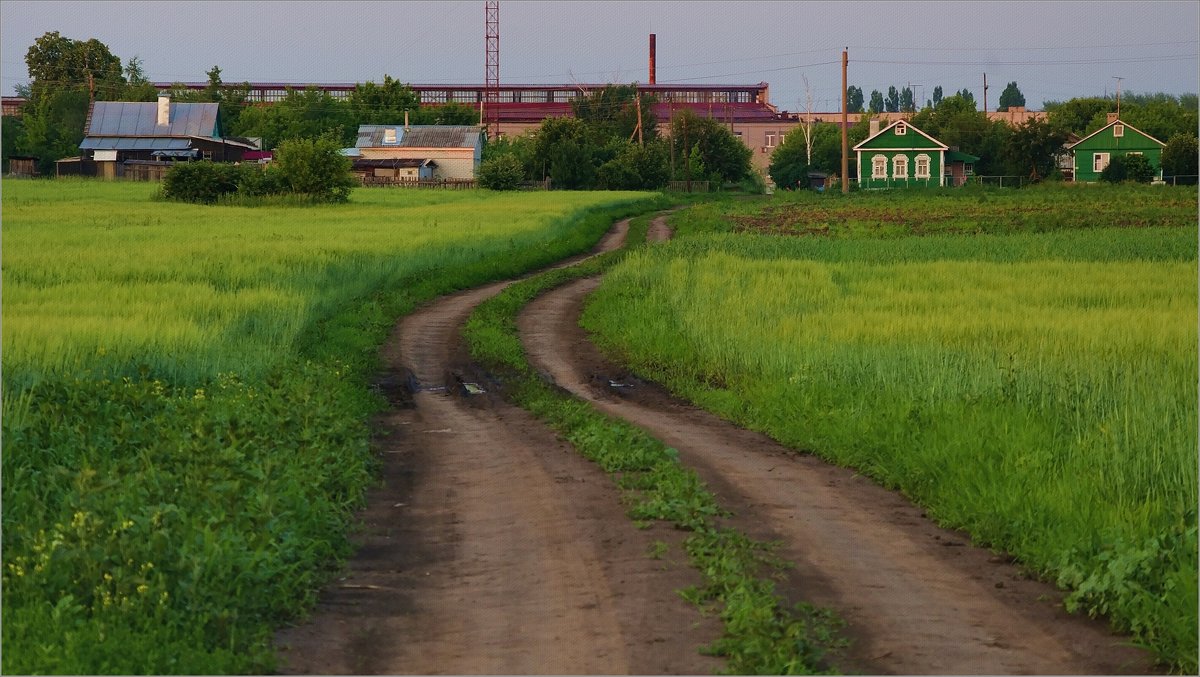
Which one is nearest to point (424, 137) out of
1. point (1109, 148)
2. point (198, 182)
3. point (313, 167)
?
point (313, 167)

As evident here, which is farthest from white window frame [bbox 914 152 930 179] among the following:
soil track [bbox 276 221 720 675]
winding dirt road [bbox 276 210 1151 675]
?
soil track [bbox 276 221 720 675]

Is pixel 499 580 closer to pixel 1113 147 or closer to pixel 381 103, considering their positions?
pixel 1113 147

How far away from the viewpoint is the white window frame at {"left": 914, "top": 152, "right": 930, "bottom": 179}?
99.6 m

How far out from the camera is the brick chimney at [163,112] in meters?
96.1

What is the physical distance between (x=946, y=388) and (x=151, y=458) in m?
7.36

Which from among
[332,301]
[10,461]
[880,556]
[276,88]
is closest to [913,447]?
[880,556]

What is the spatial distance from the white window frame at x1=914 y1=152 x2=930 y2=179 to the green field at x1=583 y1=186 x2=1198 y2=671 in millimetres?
68930

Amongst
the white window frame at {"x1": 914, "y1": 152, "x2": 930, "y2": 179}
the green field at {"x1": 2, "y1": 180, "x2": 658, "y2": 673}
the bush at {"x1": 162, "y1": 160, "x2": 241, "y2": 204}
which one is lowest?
the green field at {"x1": 2, "y1": 180, "x2": 658, "y2": 673}

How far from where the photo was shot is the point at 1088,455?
395 inches

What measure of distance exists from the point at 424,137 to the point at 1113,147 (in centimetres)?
5474

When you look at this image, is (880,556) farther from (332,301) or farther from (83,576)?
(332,301)

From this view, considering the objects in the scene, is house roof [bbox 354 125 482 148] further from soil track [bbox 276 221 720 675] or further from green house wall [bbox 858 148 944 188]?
soil track [bbox 276 221 720 675]

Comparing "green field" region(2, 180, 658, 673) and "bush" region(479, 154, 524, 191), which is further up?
"bush" region(479, 154, 524, 191)

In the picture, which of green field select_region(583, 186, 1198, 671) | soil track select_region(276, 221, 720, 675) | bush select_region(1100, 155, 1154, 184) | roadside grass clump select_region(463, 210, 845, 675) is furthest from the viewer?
bush select_region(1100, 155, 1154, 184)
